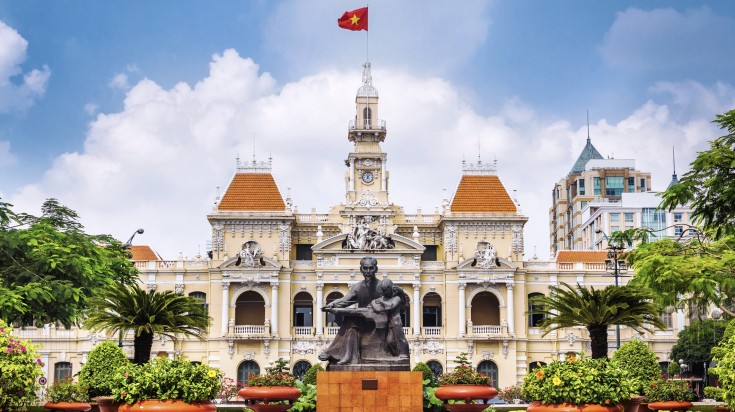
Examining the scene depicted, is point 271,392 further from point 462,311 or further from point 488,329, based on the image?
point 488,329

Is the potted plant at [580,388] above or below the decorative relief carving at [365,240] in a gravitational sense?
below

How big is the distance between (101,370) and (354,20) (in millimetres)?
38894

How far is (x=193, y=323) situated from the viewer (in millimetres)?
31234

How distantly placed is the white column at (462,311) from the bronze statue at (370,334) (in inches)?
1810

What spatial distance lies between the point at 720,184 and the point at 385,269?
42664 millimetres

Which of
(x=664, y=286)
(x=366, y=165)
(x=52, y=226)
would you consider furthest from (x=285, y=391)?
(x=366, y=165)

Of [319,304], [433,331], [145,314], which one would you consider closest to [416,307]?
[433,331]

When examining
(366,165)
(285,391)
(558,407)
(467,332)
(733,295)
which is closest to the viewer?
(558,407)

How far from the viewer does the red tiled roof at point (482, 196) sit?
72062 mm

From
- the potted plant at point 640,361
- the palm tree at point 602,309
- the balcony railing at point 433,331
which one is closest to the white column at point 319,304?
the balcony railing at point 433,331

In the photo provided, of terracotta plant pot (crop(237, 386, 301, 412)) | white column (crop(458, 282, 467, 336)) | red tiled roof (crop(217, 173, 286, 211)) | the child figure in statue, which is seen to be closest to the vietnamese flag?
red tiled roof (crop(217, 173, 286, 211))

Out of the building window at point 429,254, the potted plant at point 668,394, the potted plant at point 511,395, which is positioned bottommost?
the potted plant at point 511,395

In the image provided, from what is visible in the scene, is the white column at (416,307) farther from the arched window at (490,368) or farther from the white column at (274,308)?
the white column at (274,308)

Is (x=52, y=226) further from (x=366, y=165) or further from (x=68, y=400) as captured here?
(x=366, y=165)
